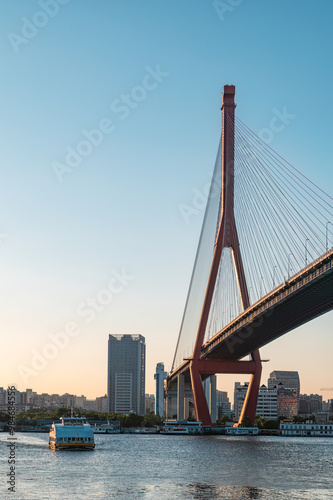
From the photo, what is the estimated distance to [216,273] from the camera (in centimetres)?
5966

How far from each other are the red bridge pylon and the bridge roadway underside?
1.16 metres

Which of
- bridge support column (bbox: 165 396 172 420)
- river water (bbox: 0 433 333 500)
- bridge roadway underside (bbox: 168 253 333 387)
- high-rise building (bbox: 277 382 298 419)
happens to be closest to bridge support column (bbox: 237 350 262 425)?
bridge roadway underside (bbox: 168 253 333 387)

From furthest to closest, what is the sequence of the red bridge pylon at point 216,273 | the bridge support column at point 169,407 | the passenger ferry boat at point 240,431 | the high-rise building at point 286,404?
1. the high-rise building at point 286,404
2. the bridge support column at point 169,407
3. the passenger ferry boat at point 240,431
4. the red bridge pylon at point 216,273

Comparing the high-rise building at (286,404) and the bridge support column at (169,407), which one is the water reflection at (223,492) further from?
the high-rise building at (286,404)

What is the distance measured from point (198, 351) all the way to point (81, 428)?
15.9m

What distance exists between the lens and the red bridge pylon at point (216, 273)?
59.1m

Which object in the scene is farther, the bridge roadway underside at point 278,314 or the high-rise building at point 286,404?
the high-rise building at point 286,404

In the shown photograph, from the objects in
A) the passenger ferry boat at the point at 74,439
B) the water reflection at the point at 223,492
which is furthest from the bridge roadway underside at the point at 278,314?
the water reflection at the point at 223,492

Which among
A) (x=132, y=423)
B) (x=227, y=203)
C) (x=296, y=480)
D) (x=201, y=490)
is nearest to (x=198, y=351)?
(x=227, y=203)

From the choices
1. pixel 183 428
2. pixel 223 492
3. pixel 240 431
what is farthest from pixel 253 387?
pixel 223 492

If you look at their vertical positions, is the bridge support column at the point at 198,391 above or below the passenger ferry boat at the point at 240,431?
above

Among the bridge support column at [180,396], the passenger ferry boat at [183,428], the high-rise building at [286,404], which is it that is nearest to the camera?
the passenger ferry boat at [183,428]

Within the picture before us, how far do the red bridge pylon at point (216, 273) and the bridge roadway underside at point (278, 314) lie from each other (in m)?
1.16

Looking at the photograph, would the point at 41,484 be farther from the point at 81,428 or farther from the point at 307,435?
the point at 307,435
